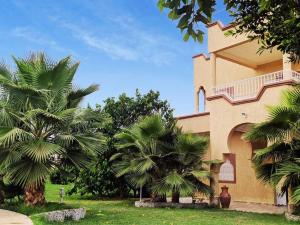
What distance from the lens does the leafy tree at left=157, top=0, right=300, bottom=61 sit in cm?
370

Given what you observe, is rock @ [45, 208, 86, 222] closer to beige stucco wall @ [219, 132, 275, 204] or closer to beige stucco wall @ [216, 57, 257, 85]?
beige stucco wall @ [219, 132, 275, 204]

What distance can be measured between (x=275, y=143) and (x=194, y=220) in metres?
3.32

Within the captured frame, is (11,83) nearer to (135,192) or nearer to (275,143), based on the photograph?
(275,143)

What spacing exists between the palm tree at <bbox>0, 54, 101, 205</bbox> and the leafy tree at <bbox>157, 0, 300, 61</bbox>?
755 cm

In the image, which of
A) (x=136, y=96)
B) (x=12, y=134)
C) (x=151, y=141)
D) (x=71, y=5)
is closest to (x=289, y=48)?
(x=71, y=5)

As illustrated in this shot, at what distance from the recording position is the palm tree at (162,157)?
15.8 metres

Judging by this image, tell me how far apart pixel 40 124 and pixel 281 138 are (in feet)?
23.0

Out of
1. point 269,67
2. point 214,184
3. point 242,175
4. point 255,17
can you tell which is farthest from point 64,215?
point 269,67

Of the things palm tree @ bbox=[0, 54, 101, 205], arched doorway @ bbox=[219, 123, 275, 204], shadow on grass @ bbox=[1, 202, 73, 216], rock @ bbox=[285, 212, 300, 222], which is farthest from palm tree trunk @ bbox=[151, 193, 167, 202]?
rock @ bbox=[285, 212, 300, 222]

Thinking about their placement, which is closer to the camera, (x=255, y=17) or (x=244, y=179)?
(x=255, y=17)

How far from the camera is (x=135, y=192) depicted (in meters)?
21.2

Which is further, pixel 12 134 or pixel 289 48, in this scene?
pixel 12 134

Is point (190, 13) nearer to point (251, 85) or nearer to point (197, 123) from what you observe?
point (251, 85)

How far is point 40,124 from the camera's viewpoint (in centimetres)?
1203
